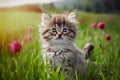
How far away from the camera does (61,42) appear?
4.62 ft

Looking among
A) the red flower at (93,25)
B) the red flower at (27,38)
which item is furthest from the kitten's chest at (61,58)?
the red flower at (93,25)

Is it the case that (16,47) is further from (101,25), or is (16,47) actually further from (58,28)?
(101,25)

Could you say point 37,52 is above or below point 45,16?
below

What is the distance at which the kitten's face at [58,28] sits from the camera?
1.40 m

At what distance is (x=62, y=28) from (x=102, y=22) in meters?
0.27

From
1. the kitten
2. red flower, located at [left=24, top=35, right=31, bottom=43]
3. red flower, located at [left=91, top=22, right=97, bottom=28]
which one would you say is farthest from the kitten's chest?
red flower, located at [left=91, top=22, right=97, bottom=28]

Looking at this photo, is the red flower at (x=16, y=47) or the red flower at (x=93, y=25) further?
the red flower at (x=93, y=25)

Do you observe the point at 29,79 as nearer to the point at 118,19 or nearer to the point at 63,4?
the point at 63,4

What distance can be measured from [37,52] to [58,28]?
13cm

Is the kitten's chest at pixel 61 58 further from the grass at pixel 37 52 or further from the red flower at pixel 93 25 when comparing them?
the red flower at pixel 93 25

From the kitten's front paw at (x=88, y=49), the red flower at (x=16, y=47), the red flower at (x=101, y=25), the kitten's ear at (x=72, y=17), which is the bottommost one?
the kitten's front paw at (x=88, y=49)

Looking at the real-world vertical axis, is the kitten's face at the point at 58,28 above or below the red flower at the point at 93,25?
above

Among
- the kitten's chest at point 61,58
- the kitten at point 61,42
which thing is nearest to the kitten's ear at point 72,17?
the kitten at point 61,42

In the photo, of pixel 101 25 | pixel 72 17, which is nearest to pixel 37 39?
pixel 72 17
